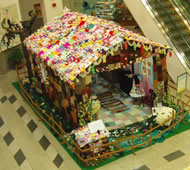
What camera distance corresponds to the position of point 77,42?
337 inches

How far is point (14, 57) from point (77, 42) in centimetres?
628

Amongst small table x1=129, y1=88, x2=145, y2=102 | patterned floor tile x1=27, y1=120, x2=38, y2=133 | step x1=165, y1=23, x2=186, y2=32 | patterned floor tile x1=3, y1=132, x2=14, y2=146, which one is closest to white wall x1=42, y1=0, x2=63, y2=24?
step x1=165, y1=23, x2=186, y2=32

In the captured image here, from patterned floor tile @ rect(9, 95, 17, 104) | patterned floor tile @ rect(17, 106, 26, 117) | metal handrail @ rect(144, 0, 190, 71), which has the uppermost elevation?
metal handrail @ rect(144, 0, 190, 71)

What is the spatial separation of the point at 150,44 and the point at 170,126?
92.5 inches

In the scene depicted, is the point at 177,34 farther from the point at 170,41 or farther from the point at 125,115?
the point at 125,115

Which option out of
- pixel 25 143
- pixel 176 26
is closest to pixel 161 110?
pixel 25 143

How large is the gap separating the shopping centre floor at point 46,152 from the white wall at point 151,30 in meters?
1.32

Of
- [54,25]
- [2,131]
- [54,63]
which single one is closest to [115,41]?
[54,63]

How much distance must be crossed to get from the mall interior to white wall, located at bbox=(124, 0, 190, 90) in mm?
38

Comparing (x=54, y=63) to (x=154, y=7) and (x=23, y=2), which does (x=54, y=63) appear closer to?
(x=154, y=7)

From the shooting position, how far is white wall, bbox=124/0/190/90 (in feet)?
35.7

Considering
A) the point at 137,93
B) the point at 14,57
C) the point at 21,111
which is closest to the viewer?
the point at 137,93

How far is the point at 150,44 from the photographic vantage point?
8117 millimetres

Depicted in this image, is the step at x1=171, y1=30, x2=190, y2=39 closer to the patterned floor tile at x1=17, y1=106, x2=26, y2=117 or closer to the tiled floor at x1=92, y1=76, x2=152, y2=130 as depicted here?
the tiled floor at x1=92, y1=76, x2=152, y2=130
